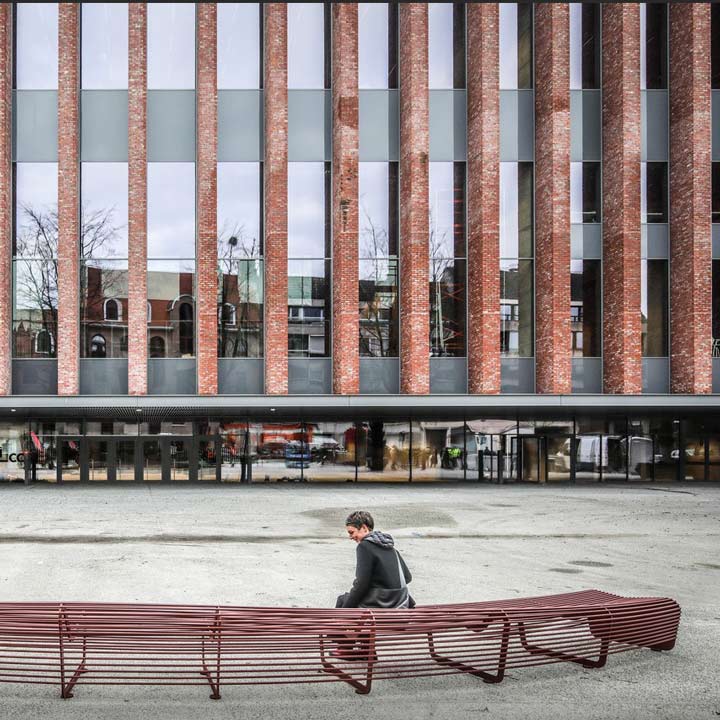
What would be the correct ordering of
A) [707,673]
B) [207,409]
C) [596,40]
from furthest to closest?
[596,40], [207,409], [707,673]

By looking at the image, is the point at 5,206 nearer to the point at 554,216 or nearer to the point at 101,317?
the point at 101,317

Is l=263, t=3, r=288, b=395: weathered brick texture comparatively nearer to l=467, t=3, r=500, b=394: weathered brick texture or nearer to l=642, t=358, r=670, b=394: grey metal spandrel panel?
l=467, t=3, r=500, b=394: weathered brick texture

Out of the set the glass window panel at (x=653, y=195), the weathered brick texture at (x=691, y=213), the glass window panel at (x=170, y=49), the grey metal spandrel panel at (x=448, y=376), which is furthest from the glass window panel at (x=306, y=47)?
the weathered brick texture at (x=691, y=213)

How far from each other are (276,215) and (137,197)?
15.5ft

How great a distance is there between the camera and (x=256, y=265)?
2517 cm

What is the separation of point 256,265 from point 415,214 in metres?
5.71

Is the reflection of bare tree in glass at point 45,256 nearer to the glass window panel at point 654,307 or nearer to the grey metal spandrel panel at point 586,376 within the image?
the grey metal spandrel panel at point 586,376

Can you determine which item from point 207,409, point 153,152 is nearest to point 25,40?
point 153,152

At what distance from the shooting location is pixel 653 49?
1035 inches

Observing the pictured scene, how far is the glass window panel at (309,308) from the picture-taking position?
25.1m

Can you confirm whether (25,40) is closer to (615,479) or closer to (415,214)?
(415,214)

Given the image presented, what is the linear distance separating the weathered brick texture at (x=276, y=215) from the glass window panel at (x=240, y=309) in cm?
43

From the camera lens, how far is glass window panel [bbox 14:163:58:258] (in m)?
24.9

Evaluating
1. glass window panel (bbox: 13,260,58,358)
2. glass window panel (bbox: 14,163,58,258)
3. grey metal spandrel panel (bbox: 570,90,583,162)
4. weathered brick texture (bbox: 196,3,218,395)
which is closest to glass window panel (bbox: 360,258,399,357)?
weathered brick texture (bbox: 196,3,218,395)
